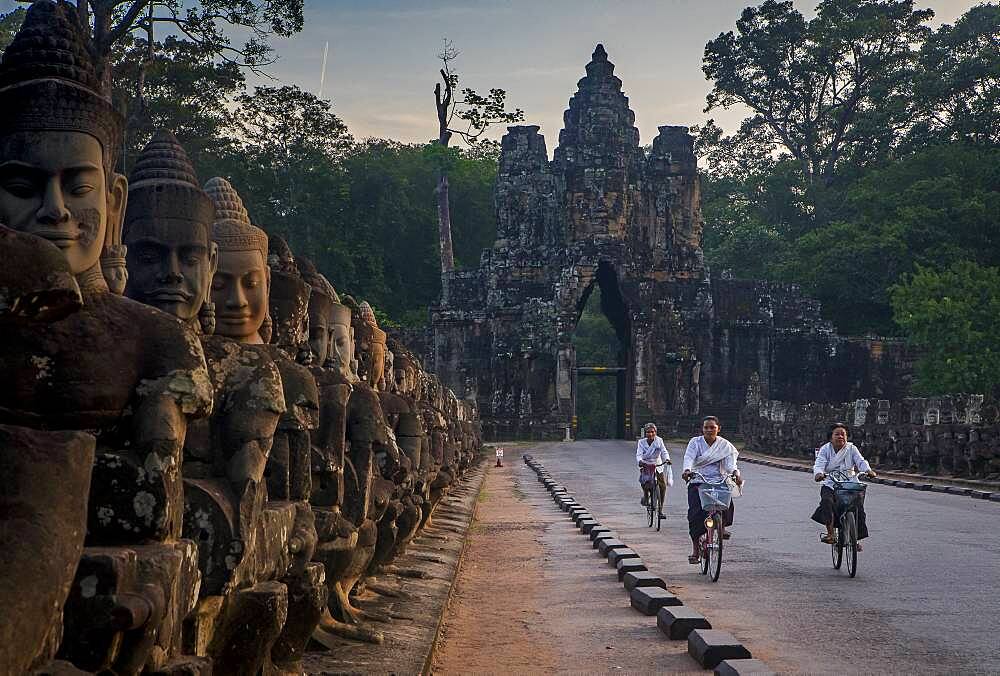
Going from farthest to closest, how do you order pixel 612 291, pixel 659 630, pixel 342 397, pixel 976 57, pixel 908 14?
pixel 908 14, pixel 976 57, pixel 612 291, pixel 659 630, pixel 342 397

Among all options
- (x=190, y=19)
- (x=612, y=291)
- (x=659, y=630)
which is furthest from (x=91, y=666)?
(x=612, y=291)

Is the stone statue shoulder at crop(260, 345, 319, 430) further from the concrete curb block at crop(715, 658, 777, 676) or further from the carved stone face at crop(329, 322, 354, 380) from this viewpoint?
the carved stone face at crop(329, 322, 354, 380)

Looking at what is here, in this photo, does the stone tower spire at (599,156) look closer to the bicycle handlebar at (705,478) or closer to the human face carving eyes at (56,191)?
the bicycle handlebar at (705,478)

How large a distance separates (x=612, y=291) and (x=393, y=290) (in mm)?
16512

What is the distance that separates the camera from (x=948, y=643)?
8.44 m

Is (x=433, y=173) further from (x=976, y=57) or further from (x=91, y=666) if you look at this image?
(x=91, y=666)

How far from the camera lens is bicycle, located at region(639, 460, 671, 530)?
17.9 metres

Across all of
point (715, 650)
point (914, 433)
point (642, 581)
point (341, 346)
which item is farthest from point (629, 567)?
point (914, 433)

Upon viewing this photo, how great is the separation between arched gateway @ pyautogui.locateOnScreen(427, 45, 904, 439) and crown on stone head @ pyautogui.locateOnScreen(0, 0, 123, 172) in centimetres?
5092

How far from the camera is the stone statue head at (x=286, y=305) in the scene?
746cm

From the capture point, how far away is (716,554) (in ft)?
39.9

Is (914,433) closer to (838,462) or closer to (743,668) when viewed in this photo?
(838,462)

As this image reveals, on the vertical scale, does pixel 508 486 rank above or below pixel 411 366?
below

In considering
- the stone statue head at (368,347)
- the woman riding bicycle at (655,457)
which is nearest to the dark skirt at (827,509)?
the woman riding bicycle at (655,457)
